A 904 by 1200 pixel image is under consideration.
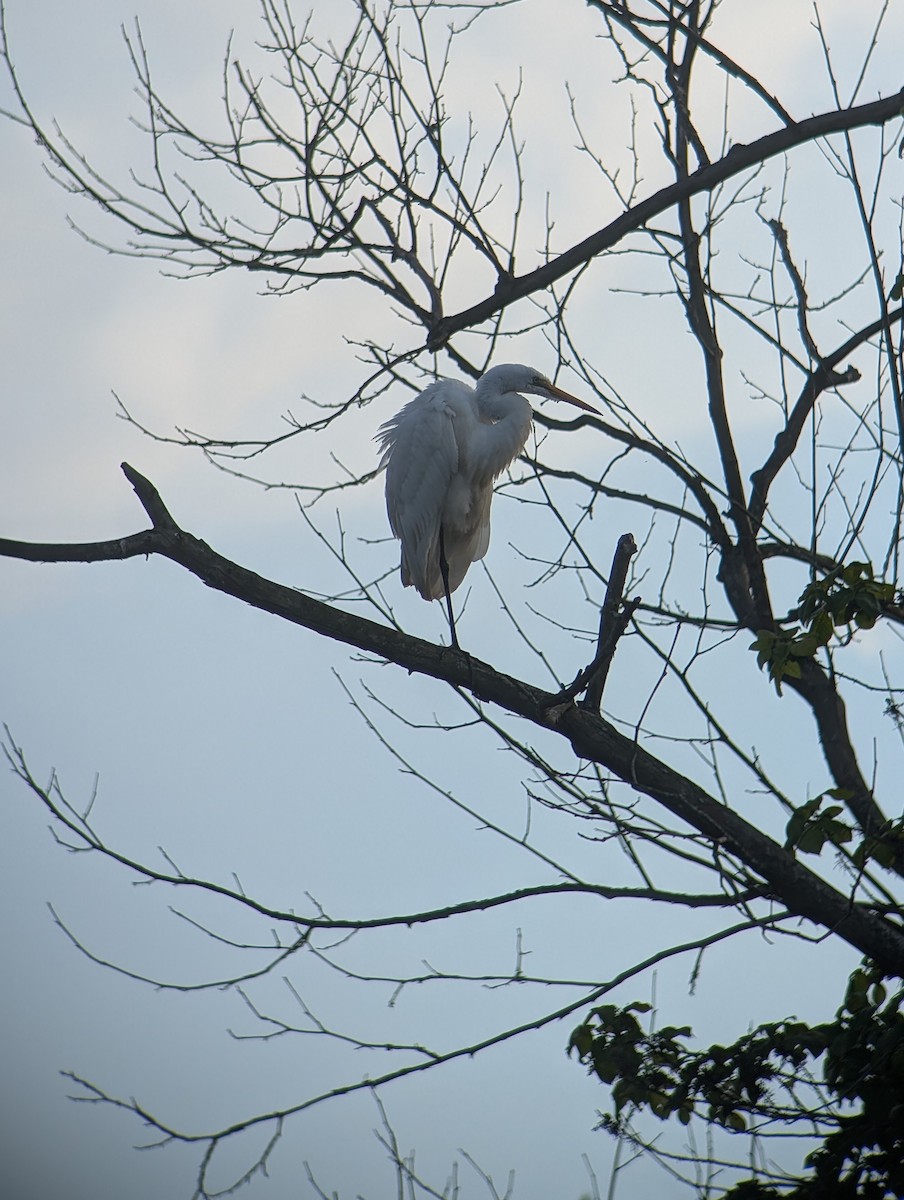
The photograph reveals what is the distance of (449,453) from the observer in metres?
6.16

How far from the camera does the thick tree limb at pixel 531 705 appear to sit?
11.5 ft

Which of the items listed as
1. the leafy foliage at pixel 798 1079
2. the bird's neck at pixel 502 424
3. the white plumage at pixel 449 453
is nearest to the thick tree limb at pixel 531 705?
the leafy foliage at pixel 798 1079

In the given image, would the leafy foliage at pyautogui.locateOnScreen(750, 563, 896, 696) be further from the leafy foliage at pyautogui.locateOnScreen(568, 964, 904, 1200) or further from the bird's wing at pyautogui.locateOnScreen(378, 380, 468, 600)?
the bird's wing at pyautogui.locateOnScreen(378, 380, 468, 600)

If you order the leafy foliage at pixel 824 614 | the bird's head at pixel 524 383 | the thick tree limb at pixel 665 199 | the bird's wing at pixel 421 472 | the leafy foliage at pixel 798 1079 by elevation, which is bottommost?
the leafy foliage at pixel 798 1079

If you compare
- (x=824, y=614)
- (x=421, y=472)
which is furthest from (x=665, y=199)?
(x=421, y=472)

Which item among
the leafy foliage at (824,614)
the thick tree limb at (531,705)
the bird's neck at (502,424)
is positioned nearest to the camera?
the leafy foliage at (824,614)

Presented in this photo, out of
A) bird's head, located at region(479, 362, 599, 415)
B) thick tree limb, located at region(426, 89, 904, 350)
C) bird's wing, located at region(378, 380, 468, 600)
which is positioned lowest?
thick tree limb, located at region(426, 89, 904, 350)

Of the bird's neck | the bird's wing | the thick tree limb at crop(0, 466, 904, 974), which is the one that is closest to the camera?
the thick tree limb at crop(0, 466, 904, 974)

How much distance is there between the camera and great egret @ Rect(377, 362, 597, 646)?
20.0 ft

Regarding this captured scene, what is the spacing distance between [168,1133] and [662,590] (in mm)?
2466

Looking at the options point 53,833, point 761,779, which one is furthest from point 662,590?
point 53,833

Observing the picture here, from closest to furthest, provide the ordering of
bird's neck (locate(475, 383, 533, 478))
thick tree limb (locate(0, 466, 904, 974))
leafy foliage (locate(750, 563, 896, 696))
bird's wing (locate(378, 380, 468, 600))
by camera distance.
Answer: leafy foliage (locate(750, 563, 896, 696)), thick tree limb (locate(0, 466, 904, 974)), bird's neck (locate(475, 383, 533, 478)), bird's wing (locate(378, 380, 468, 600))

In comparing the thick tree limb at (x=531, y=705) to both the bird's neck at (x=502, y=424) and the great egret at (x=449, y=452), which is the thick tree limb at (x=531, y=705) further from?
the bird's neck at (x=502, y=424)

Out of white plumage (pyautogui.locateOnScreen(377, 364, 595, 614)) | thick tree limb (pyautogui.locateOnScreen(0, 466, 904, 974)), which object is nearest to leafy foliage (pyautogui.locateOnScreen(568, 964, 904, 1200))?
thick tree limb (pyautogui.locateOnScreen(0, 466, 904, 974))
